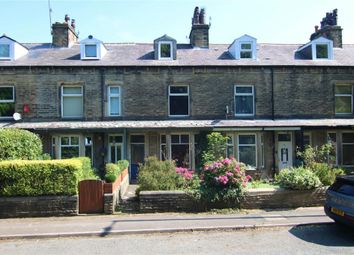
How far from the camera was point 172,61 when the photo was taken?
820 inches

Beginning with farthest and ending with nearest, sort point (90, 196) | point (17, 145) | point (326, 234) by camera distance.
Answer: point (17, 145) < point (90, 196) < point (326, 234)

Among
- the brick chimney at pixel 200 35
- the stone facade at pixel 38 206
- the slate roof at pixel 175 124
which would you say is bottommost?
the stone facade at pixel 38 206

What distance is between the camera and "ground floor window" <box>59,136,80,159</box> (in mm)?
19875

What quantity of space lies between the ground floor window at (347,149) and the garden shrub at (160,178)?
1220 cm

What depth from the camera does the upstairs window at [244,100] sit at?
20719 mm

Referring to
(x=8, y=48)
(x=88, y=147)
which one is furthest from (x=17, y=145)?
(x=8, y=48)

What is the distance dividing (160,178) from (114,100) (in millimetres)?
9132

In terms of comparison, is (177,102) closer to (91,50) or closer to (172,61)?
(172,61)

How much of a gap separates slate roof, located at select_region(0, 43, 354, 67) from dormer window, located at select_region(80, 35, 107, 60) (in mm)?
385

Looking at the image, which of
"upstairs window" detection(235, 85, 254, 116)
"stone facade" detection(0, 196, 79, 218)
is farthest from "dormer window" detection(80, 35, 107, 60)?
"stone facade" detection(0, 196, 79, 218)

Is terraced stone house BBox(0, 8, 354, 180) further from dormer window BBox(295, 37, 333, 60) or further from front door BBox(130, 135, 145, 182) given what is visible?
dormer window BBox(295, 37, 333, 60)

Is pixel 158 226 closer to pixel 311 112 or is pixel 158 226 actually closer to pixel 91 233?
pixel 91 233

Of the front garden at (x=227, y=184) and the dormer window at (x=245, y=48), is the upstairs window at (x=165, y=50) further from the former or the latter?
the front garden at (x=227, y=184)

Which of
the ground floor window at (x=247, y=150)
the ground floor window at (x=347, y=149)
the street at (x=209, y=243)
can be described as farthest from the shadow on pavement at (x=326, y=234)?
the ground floor window at (x=347, y=149)
